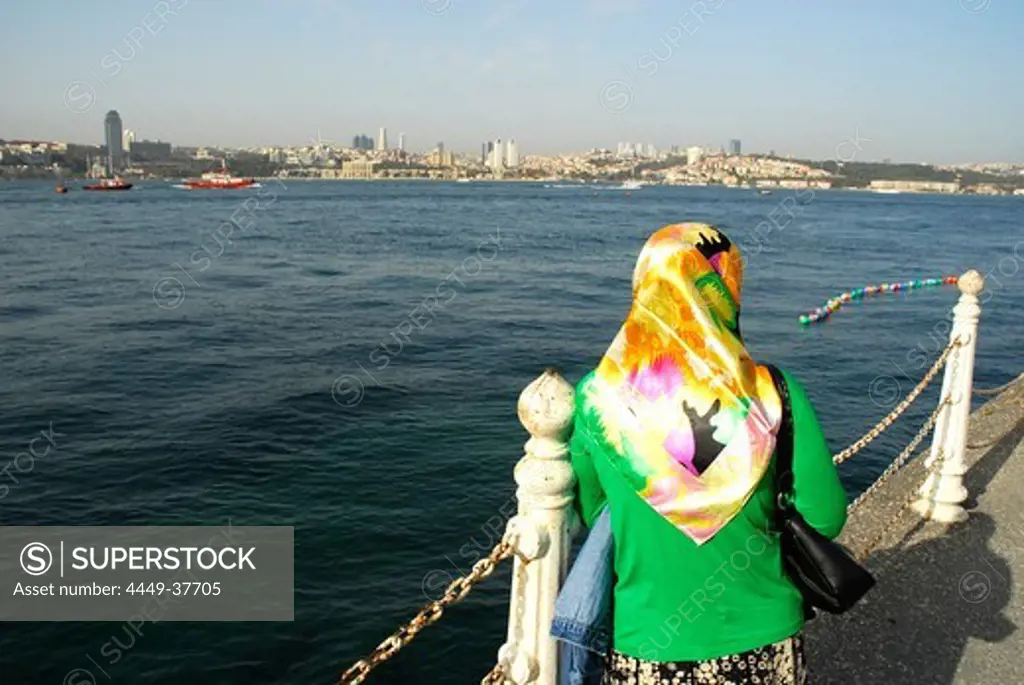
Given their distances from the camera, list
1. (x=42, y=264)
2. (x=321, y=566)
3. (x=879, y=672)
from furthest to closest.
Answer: (x=42, y=264) < (x=321, y=566) < (x=879, y=672)

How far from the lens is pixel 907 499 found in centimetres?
621

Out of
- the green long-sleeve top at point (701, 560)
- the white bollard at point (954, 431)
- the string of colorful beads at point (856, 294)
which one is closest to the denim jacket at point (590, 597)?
the green long-sleeve top at point (701, 560)

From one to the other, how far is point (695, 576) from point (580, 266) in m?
37.8

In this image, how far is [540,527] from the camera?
2.38m

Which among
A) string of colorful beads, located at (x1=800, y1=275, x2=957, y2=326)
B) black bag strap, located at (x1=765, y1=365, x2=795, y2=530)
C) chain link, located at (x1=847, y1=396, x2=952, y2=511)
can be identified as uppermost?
black bag strap, located at (x1=765, y1=365, x2=795, y2=530)

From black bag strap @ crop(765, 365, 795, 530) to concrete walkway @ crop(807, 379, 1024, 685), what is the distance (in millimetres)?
2382

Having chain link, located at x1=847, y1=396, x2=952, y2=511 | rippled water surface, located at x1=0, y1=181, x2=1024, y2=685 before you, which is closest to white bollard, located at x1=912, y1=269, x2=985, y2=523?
chain link, located at x1=847, y1=396, x2=952, y2=511

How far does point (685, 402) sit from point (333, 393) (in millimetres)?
15264

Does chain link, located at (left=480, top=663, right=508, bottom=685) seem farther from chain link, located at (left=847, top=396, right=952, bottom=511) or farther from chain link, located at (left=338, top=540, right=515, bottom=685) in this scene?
chain link, located at (left=847, top=396, right=952, bottom=511)

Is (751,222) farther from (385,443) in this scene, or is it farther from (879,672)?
(879,672)

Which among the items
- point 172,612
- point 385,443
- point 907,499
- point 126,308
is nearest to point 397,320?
point 126,308

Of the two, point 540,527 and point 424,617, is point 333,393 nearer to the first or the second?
point 424,617

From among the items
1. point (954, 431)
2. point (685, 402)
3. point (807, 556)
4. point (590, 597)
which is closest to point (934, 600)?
point (954, 431)

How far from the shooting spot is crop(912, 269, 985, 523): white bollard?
5828 mm
